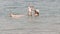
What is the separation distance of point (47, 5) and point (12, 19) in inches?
151

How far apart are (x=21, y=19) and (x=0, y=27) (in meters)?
1.46

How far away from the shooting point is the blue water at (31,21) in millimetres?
12438

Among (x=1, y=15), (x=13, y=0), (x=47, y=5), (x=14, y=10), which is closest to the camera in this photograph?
(x=1, y=15)

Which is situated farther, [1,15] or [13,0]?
[13,0]

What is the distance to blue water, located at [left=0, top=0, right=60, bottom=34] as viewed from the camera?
1244cm

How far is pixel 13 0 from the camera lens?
760 inches

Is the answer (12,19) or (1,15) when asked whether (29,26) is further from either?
(1,15)

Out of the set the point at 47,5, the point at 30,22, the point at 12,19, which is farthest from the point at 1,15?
the point at 47,5

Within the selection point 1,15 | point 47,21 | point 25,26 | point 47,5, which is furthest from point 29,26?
point 47,5

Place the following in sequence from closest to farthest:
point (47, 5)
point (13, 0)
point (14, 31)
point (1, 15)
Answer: point (14, 31) → point (1, 15) → point (47, 5) → point (13, 0)

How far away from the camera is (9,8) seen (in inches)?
648

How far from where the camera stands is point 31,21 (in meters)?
13.6

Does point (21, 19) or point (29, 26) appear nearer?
point (29, 26)

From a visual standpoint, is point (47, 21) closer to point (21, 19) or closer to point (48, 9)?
point (21, 19)
